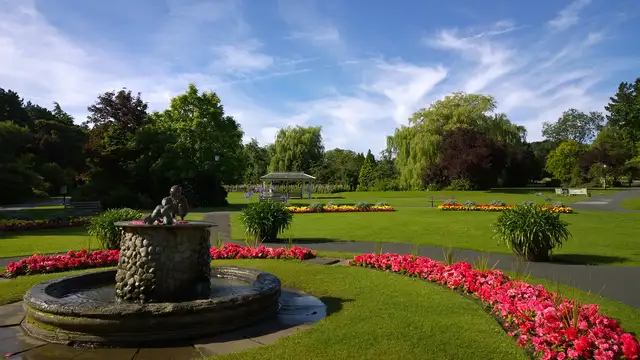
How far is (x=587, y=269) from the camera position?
9531mm

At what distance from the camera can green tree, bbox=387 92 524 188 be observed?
174ft

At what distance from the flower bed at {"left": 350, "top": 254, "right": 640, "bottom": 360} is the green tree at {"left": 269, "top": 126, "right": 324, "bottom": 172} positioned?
5901cm

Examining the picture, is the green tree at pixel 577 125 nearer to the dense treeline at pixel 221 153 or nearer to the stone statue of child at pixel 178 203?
the dense treeline at pixel 221 153

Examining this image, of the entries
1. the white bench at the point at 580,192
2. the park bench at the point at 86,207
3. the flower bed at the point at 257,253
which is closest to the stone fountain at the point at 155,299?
the flower bed at the point at 257,253

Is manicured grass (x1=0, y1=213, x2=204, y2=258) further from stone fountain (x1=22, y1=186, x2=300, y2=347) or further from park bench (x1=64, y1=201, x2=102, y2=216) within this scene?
stone fountain (x1=22, y1=186, x2=300, y2=347)

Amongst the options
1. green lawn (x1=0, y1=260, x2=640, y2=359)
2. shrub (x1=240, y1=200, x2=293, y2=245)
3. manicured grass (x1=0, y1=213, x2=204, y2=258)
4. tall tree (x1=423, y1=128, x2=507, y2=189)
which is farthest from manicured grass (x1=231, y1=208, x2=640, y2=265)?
tall tree (x1=423, y1=128, x2=507, y2=189)

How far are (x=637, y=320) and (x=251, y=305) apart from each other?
202 inches

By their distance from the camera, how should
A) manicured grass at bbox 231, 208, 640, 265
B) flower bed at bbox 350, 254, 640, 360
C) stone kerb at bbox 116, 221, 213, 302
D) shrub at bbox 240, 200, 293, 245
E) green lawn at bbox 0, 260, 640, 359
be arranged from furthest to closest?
1. shrub at bbox 240, 200, 293, 245
2. manicured grass at bbox 231, 208, 640, 265
3. stone kerb at bbox 116, 221, 213, 302
4. green lawn at bbox 0, 260, 640, 359
5. flower bed at bbox 350, 254, 640, 360

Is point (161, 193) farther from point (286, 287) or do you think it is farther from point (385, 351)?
point (385, 351)

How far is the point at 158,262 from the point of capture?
5.70 metres

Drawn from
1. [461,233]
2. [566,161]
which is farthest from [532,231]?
[566,161]

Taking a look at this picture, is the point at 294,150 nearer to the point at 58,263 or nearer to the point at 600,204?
the point at 600,204

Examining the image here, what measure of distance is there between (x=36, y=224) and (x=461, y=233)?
17629 millimetres

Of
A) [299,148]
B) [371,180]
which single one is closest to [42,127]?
[299,148]
